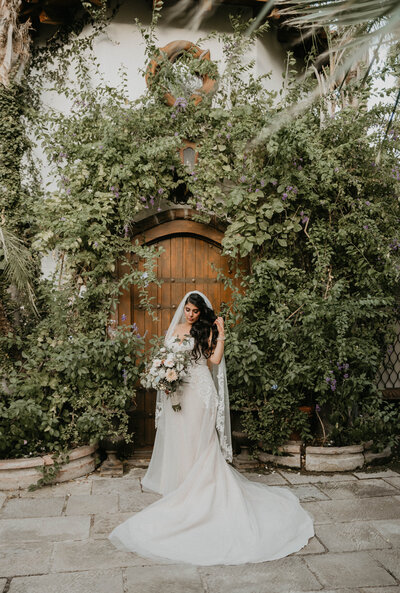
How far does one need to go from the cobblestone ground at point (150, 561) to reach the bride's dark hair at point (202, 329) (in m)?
1.37

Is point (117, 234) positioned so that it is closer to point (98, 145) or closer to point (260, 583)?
point (98, 145)

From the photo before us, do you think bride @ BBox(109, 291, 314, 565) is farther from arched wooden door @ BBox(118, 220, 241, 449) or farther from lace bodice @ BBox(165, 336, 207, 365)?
arched wooden door @ BBox(118, 220, 241, 449)

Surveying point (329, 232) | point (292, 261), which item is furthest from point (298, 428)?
point (329, 232)

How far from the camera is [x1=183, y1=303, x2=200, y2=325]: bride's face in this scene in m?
4.27

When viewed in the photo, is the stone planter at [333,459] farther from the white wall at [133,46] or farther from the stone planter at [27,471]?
the white wall at [133,46]

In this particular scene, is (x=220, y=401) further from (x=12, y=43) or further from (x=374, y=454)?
(x=12, y=43)

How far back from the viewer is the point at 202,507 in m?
3.60

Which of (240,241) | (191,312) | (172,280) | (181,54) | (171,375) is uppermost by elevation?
(181,54)

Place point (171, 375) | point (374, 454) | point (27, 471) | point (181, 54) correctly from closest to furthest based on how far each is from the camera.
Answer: point (171, 375) < point (27, 471) < point (374, 454) < point (181, 54)

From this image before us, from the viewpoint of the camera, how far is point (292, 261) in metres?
5.53

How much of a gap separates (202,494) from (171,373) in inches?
36.5

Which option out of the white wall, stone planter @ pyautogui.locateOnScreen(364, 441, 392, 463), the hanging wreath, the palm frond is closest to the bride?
stone planter @ pyautogui.locateOnScreen(364, 441, 392, 463)

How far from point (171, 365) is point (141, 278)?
1.51 meters

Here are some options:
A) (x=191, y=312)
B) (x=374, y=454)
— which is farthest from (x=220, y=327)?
(x=374, y=454)
